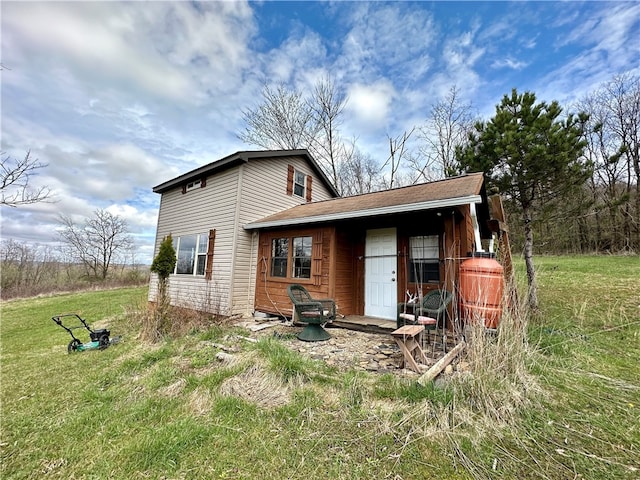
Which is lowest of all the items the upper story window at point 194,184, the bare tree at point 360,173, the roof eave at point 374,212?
the roof eave at point 374,212

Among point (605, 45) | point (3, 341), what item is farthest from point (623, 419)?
point (3, 341)

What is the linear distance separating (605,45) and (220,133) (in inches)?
532

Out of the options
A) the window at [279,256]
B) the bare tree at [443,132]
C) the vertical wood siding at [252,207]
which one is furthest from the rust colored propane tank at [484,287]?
the bare tree at [443,132]

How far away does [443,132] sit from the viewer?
47.9 ft

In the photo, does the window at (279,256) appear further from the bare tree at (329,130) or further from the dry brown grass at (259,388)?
the bare tree at (329,130)

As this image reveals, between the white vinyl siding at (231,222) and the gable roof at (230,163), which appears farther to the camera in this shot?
the gable roof at (230,163)

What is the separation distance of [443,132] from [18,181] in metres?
16.7

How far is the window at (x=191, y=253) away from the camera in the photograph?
27.3 ft

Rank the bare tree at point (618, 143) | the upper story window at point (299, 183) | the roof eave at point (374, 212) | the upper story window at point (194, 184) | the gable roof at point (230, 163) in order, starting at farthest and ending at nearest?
the bare tree at point (618, 143) < the upper story window at point (299, 183) < the upper story window at point (194, 184) < the gable roof at point (230, 163) < the roof eave at point (374, 212)

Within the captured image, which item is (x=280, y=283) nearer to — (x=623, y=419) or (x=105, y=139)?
(x=623, y=419)

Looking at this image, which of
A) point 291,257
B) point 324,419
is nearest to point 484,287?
point 324,419

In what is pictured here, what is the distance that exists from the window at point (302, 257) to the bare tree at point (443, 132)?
10.8 metres

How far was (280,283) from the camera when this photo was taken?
7.03m

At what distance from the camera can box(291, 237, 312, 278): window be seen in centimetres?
656
